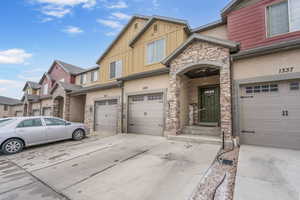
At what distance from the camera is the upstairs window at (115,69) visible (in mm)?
11977

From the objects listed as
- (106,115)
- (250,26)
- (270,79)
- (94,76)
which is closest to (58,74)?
(94,76)

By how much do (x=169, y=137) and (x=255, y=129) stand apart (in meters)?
3.69

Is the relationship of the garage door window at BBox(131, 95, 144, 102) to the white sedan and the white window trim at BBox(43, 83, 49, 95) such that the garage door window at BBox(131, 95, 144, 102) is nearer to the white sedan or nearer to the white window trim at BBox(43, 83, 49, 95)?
the white sedan

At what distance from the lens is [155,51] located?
381 inches

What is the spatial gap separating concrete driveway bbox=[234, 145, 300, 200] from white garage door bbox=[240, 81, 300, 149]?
615mm

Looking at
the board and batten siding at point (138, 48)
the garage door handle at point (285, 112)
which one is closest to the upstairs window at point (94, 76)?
the board and batten siding at point (138, 48)

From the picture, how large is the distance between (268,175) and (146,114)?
607 cm

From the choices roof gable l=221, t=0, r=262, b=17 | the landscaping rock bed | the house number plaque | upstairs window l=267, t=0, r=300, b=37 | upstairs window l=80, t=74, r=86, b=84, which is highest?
roof gable l=221, t=0, r=262, b=17

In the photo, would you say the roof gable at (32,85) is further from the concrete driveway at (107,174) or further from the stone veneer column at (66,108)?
the concrete driveway at (107,174)

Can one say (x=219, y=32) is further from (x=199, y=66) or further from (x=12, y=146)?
(x=12, y=146)

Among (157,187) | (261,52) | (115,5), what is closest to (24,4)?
(115,5)

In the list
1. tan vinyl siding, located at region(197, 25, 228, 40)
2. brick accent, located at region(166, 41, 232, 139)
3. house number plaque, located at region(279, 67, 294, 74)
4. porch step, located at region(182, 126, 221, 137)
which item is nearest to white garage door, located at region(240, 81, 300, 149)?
house number plaque, located at region(279, 67, 294, 74)

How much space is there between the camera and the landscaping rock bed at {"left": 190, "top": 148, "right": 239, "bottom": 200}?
2.39 meters

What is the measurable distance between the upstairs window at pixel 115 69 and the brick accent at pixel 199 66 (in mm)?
6154
